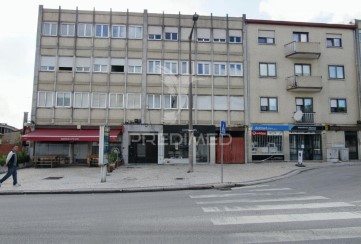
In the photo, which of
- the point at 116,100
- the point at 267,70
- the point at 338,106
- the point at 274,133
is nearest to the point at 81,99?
the point at 116,100

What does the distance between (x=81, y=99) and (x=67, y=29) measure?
19.1 ft

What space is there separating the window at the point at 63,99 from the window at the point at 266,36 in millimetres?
16452

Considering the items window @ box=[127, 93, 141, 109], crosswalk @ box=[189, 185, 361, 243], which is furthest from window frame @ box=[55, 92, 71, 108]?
crosswalk @ box=[189, 185, 361, 243]

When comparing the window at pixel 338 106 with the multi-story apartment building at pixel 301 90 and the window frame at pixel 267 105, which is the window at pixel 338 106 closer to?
the multi-story apartment building at pixel 301 90

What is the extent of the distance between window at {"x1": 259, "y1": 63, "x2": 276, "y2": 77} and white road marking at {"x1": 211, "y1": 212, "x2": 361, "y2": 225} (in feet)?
67.2

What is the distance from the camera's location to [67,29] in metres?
25.6

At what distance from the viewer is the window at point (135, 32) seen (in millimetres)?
26062

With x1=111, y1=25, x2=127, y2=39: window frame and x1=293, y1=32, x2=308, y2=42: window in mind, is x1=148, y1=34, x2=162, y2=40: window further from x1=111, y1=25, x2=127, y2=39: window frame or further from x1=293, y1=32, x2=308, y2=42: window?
x1=293, y1=32, x2=308, y2=42: window

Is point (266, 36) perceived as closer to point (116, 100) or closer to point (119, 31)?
point (119, 31)

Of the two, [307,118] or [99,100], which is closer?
[99,100]

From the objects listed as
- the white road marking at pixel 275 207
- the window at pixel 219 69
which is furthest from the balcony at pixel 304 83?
the white road marking at pixel 275 207

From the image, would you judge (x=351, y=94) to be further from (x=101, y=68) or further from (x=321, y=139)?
(x=101, y=68)

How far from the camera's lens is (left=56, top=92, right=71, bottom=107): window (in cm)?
2491

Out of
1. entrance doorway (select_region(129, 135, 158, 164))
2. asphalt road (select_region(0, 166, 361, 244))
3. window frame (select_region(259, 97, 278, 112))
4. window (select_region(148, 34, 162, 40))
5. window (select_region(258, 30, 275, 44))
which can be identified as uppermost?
window (select_region(258, 30, 275, 44))
